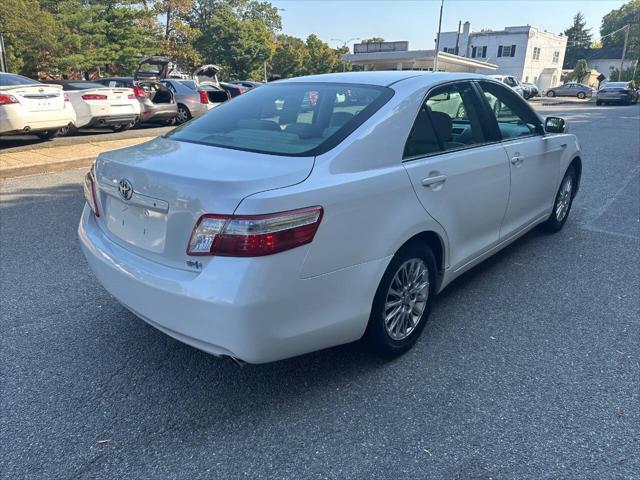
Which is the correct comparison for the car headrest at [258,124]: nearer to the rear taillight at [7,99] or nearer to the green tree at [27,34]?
the rear taillight at [7,99]

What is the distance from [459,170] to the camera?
3.15 meters

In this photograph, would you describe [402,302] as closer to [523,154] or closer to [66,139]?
[523,154]

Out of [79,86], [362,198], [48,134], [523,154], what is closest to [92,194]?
[362,198]

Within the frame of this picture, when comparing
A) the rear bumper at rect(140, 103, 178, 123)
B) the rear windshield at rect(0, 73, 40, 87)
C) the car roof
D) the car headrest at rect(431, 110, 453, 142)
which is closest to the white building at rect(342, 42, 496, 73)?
the rear bumper at rect(140, 103, 178, 123)

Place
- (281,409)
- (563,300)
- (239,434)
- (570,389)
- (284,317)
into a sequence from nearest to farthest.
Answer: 1. (284,317)
2. (239,434)
3. (281,409)
4. (570,389)
5. (563,300)

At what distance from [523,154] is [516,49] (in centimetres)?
5987

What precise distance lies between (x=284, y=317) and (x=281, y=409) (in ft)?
2.07

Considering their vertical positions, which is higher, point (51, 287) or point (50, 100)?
point (50, 100)

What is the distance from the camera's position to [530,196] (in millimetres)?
4227

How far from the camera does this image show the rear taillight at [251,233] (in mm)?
2096

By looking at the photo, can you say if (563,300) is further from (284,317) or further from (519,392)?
(284,317)

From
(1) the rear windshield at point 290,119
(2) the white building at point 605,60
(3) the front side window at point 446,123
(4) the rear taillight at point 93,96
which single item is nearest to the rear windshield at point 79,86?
(4) the rear taillight at point 93,96

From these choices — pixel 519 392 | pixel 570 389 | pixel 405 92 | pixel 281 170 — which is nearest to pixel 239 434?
pixel 281 170

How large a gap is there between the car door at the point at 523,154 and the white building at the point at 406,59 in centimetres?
3617
